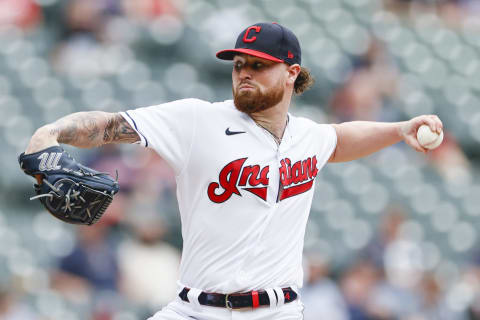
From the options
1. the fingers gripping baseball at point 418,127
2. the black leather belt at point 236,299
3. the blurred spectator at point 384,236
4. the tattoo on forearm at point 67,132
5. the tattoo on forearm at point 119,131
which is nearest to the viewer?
the tattoo on forearm at point 67,132

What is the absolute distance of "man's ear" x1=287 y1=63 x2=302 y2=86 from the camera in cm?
370

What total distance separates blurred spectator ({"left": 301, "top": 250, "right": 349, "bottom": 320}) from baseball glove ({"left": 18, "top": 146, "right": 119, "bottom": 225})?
3.48 m

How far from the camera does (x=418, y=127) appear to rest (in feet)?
12.2

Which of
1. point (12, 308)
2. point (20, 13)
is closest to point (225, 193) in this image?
point (12, 308)

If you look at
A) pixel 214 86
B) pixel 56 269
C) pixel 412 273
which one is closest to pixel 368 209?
pixel 412 273

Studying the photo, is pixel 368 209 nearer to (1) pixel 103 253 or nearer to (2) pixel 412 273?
(2) pixel 412 273

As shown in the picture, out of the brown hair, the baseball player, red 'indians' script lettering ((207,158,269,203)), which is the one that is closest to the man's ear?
the baseball player

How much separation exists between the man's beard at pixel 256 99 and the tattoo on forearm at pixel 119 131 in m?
0.49

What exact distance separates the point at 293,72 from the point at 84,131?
1.07 metres

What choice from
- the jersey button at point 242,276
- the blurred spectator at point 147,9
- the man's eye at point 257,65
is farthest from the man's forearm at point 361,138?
the blurred spectator at point 147,9

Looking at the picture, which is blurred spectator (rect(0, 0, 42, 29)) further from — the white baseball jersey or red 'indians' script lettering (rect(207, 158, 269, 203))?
red 'indians' script lettering (rect(207, 158, 269, 203))

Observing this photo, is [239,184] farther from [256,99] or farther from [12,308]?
[12,308]

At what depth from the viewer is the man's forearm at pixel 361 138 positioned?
3.92 meters

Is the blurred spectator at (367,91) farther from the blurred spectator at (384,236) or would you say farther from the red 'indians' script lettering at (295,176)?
the red 'indians' script lettering at (295,176)
